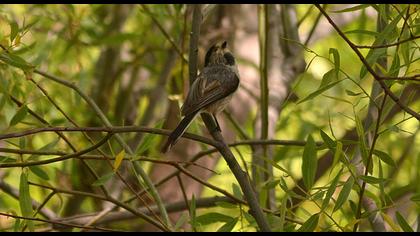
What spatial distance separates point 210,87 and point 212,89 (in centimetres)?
3

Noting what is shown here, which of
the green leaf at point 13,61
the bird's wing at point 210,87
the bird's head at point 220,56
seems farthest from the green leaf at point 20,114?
the bird's head at point 220,56

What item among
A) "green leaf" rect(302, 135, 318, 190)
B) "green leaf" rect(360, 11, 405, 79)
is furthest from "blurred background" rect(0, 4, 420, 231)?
"green leaf" rect(360, 11, 405, 79)

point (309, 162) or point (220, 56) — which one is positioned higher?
point (220, 56)

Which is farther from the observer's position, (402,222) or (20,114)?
(20,114)

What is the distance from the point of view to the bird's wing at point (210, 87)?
9.80ft

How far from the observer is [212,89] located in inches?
127

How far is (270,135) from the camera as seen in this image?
365 cm

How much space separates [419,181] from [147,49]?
2.42 meters

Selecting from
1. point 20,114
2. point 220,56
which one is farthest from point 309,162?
point 220,56

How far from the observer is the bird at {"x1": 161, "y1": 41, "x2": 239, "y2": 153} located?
2.90 meters

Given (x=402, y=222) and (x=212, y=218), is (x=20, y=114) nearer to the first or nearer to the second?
(x=212, y=218)

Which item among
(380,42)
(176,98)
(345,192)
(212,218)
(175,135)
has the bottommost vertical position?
(212,218)

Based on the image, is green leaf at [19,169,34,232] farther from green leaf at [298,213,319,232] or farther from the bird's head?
the bird's head
